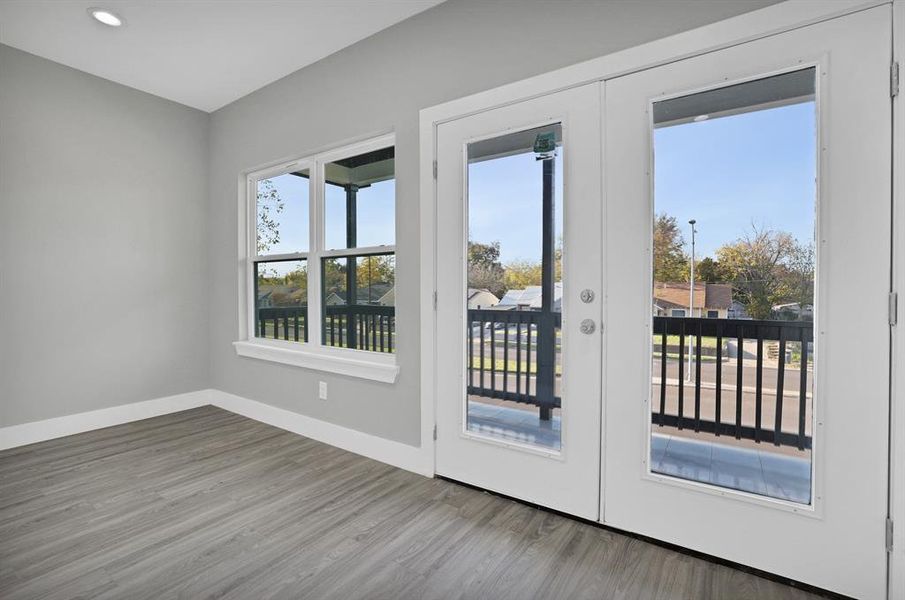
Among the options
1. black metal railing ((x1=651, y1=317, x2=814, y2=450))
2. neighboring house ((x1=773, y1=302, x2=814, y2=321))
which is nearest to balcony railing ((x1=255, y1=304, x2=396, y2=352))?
black metal railing ((x1=651, y1=317, x2=814, y2=450))

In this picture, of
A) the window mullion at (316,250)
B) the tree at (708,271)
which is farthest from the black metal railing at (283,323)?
the tree at (708,271)

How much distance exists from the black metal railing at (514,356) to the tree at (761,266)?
73 cm

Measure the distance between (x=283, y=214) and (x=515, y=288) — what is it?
2325 mm

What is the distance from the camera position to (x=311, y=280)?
10.9 ft

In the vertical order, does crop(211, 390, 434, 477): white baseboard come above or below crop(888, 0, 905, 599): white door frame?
below

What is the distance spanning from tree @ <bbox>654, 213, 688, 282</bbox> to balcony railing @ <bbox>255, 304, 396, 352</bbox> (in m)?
1.60

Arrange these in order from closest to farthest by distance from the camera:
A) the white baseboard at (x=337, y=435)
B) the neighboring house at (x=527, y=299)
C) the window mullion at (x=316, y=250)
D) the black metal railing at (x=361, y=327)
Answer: the neighboring house at (x=527, y=299)
the white baseboard at (x=337, y=435)
the black metal railing at (x=361, y=327)
the window mullion at (x=316, y=250)

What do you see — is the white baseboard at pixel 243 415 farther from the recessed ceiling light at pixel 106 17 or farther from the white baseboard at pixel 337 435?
the recessed ceiling light at pixel 106 17

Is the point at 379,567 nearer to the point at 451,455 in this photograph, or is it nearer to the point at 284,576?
the point at 284,576

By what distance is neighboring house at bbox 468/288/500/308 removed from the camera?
7.57 ft

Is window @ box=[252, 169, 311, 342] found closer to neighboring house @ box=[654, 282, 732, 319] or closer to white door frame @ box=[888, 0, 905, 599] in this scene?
neighboring house @ box=[654, 282, 732, 319]

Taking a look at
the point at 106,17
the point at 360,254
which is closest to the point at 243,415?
the point at 360,254

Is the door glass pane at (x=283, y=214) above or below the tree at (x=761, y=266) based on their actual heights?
above

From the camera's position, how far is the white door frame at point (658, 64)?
1.43 metres
